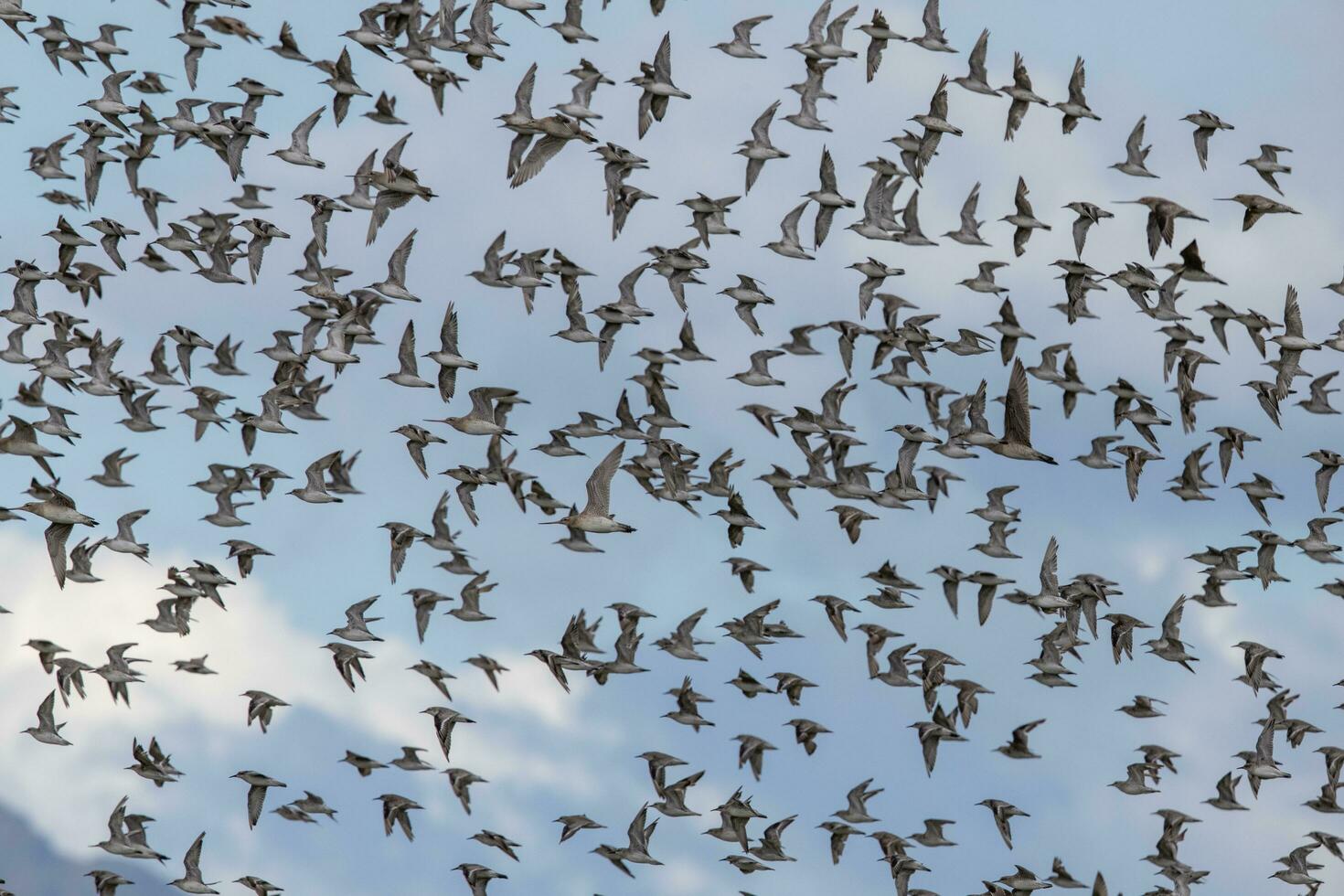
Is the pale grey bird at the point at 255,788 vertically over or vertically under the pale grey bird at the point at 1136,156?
under

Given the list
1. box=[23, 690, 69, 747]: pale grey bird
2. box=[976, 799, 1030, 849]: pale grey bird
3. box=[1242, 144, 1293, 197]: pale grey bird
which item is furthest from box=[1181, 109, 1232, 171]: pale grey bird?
→ box=[23, 690, 69, 747]: pale grey bird

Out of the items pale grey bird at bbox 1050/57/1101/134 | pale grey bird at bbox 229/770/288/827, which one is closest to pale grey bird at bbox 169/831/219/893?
pale grey bird at bbox 229/770/288/827

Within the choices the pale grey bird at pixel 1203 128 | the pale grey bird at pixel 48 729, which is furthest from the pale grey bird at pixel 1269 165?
the pale grey bird at pixel 48 729

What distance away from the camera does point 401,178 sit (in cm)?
5578

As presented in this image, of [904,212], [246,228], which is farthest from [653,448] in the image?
[246,228]

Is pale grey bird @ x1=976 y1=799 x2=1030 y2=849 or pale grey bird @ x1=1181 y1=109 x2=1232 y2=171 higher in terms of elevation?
pale grey bird @ x1=1181 y1=109 x2=1232 y2=171

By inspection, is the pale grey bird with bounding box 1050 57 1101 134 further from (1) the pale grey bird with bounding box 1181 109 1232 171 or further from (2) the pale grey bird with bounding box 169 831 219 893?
(2) the pale grey bird with bounding box 169 831 219 893

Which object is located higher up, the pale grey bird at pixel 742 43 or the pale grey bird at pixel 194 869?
the pale grey bird at pixel 742 43

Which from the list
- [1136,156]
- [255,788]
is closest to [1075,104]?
[1136,156]

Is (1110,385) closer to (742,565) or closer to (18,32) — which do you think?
(742,565)

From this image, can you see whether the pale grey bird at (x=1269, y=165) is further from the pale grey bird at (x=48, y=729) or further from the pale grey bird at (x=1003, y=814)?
the pale grey bird at (x=48, y=729)

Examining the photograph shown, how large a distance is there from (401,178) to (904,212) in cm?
1272

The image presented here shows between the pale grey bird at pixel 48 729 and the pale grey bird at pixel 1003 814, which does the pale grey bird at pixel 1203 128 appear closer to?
the pale grey bird at pixel 1003 814

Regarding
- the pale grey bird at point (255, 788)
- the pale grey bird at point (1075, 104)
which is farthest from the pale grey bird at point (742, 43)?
the pale grey bird at point (255, 788)
